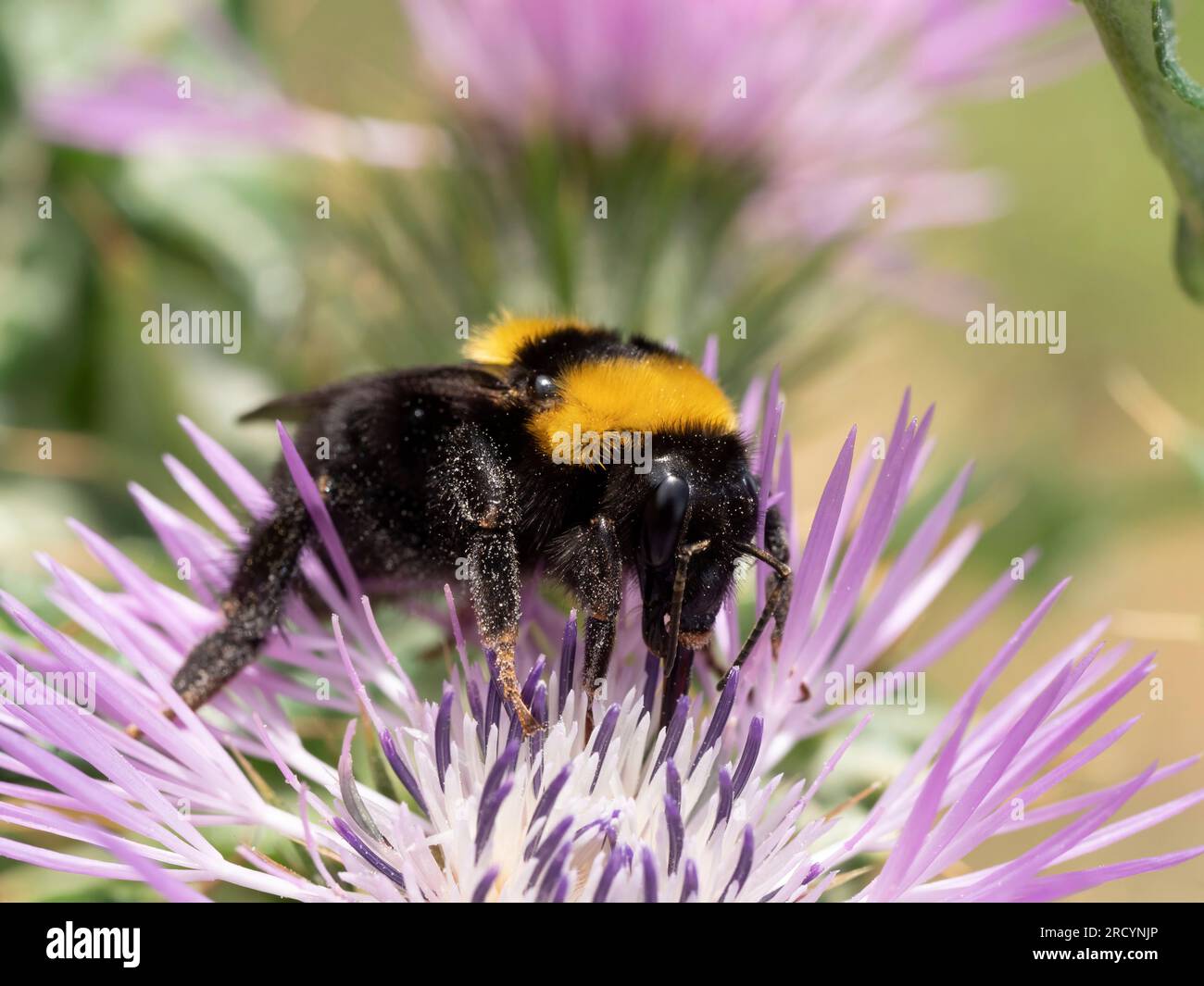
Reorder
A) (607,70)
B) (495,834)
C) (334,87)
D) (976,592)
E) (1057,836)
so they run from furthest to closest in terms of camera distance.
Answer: (976,592), (334,87), (607,70), (495,834), (1057,836)

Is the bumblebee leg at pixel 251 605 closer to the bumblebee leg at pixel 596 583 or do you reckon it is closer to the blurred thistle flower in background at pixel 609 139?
the bumblebee leg at pixel 596 583

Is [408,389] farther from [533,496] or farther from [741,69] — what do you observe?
[741,69]

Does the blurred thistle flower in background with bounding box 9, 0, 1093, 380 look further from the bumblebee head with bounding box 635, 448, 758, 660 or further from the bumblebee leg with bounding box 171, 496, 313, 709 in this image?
the bumblebee head with bounding box 635, 448, 758, 660

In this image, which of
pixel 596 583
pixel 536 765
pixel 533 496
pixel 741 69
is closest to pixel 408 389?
pixel 533 496

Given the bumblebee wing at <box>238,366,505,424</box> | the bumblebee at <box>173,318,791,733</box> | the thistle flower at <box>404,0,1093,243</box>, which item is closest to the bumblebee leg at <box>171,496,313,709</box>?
the bumblebee at <box>173,318,791,733</box>

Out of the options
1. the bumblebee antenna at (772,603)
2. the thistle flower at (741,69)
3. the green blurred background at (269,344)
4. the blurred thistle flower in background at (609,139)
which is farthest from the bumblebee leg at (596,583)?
the thistle flower at (741,69)

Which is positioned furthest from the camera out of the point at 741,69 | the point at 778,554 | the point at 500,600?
the point at 741,69
